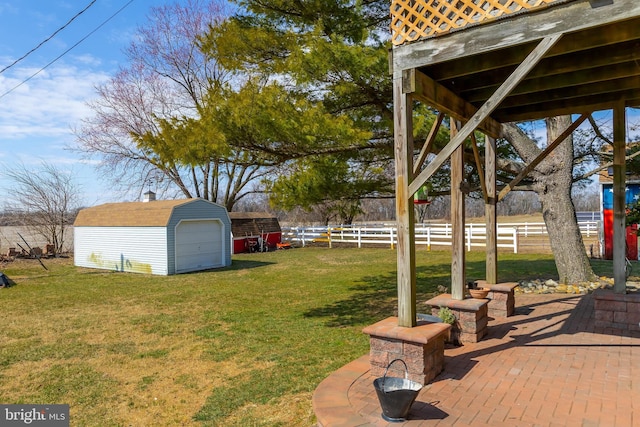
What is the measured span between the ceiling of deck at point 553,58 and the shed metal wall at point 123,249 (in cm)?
1068

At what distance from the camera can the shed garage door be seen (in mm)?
13125

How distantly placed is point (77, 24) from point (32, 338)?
5.65 m

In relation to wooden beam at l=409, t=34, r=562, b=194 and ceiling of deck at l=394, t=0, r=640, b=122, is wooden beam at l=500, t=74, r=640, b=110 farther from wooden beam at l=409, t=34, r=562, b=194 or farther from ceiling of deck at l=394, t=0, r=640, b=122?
wooden beam at l=409, t=34, r=562, b=194

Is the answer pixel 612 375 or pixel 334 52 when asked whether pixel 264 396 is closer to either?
pixel 612 375

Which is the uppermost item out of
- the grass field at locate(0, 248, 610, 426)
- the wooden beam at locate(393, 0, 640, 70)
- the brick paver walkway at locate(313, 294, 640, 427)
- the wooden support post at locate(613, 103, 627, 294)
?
the wooden beam at locate(393, 0, 640, 70)

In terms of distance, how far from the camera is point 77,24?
7.56 metres

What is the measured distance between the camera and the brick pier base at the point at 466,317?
14.3 ft

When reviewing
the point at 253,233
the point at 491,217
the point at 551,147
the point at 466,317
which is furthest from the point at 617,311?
the point at 253,233

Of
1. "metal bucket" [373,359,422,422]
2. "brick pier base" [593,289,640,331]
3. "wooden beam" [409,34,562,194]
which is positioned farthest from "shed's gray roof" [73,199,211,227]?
"brick pier base" [593,289,640,331]

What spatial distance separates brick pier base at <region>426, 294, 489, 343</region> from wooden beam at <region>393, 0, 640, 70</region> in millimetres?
2577

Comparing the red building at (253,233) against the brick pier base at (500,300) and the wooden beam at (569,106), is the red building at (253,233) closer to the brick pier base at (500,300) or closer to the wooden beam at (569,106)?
the brick pier base at (500,300)

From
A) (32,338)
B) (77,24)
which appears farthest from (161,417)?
(77,24)

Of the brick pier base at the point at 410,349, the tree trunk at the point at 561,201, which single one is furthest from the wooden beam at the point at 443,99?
the tree trunk at the point at 561,201

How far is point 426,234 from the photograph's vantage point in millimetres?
18234
